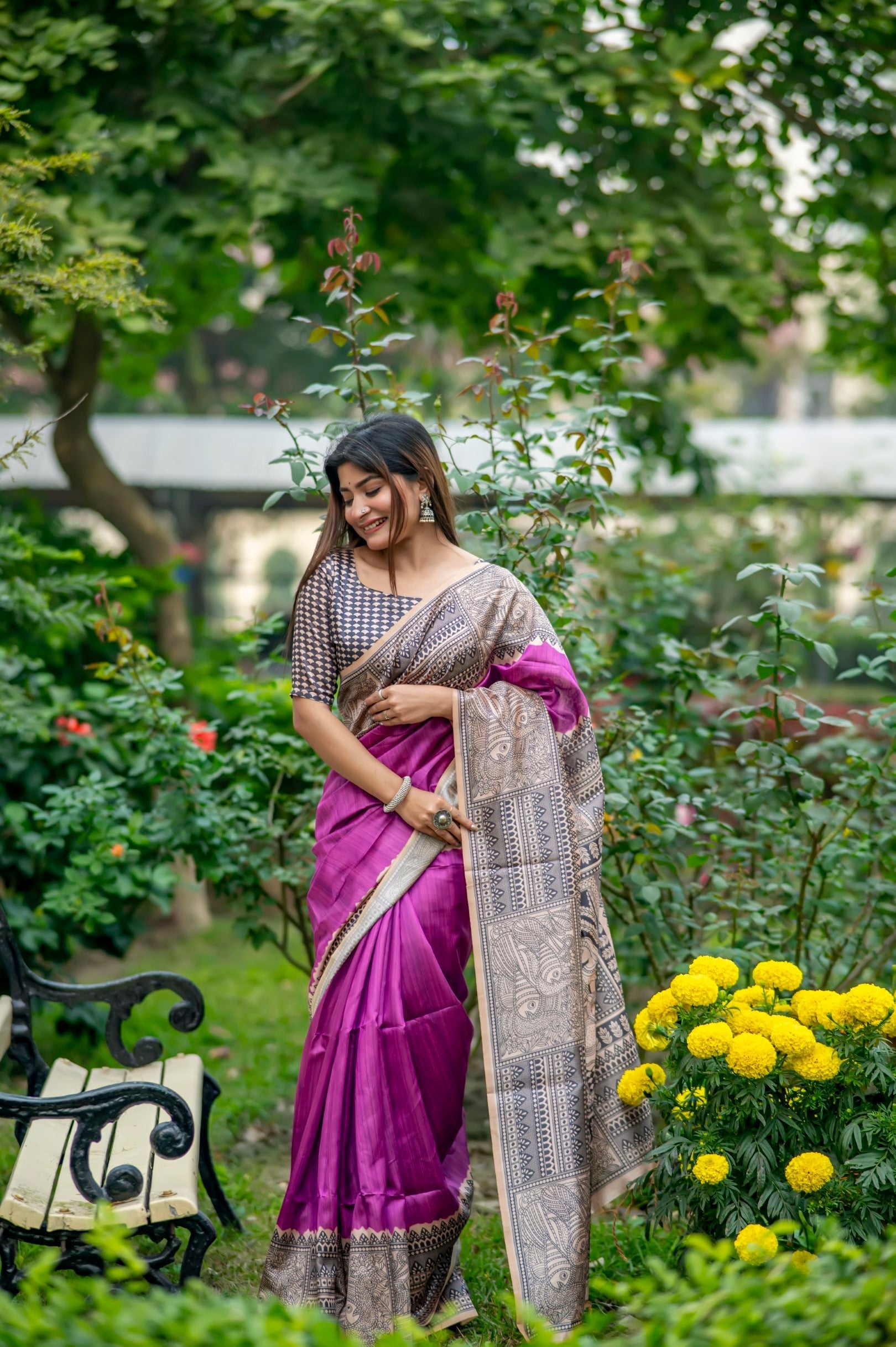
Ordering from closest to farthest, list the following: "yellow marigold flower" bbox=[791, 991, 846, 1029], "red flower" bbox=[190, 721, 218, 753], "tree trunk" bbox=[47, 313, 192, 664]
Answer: "yellow marigold flower" bbox=[791, 991, 846, 1029] → "red flower" bbox=[190, 721, 218, 753] → "tree trunk" bbox=[47, 313, 192, 664]

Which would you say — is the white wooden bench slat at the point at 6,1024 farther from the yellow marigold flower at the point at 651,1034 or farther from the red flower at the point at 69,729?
the yellow marigold flower at the point at 651,1034

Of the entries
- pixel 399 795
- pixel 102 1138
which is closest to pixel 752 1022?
pixel 399 795

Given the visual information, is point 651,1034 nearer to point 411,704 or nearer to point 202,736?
point 411,704

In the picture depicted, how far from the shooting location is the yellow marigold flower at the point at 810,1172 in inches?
86.7

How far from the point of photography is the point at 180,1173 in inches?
99.7

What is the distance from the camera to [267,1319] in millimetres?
1488

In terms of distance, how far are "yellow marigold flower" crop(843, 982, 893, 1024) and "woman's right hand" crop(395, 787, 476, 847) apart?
85cm

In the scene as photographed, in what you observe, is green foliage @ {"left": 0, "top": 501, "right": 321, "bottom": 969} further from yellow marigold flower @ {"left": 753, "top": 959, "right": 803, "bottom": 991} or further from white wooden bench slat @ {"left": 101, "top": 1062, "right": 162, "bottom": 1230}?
yellow marigold flower @ {"left": 753, "top": 959, "right": 803, "bottom": 991}

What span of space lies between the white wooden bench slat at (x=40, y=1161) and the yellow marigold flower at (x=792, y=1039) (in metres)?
1.47

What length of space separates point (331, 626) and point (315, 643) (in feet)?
0.18

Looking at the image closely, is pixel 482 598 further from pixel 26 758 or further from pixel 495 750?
pixel 26 758

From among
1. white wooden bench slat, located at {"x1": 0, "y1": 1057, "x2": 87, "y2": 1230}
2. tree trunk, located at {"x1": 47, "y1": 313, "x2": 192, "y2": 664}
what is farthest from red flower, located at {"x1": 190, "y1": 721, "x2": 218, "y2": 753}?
tree trunk, located at {"x1": 47, "y1": 313, "x2": 192, "y2": 664}

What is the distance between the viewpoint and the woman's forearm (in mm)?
2627

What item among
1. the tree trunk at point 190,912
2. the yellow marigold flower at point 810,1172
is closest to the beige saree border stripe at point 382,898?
the yellow marigold flower at point 810,1172
